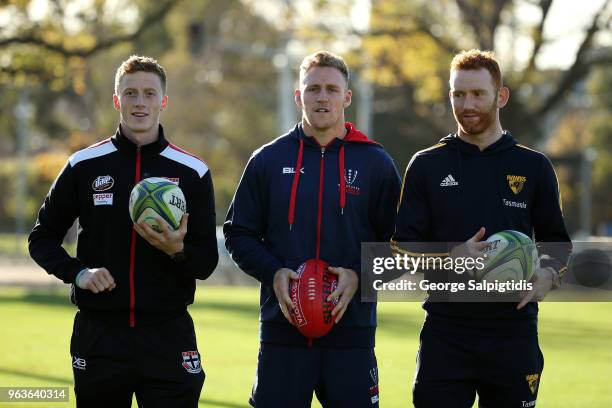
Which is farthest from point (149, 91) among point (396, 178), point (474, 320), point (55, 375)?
point (55, 375)

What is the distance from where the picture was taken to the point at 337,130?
6824 millimetres

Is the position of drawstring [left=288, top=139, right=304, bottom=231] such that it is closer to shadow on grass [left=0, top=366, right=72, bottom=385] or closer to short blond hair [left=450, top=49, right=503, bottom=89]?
short blond hair [left=450, top=49, right=503, bottom=89]

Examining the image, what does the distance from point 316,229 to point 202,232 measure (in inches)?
27.5

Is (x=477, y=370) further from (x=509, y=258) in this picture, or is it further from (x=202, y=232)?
(x=202, y=232)

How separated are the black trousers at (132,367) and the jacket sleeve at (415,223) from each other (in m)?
1.44

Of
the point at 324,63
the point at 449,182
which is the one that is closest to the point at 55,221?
the point at 324,63

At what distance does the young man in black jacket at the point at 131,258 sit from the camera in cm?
656

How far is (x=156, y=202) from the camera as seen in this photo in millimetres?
6367

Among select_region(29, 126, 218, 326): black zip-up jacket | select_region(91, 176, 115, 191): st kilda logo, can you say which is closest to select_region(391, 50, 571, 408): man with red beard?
select_region(29, 126, 218, 326): black zip-up jacket

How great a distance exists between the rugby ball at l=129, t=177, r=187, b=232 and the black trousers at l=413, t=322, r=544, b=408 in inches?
66.1

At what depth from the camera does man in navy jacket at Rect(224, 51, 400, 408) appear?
21.6 ft

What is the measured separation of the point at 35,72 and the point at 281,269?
69.4ft

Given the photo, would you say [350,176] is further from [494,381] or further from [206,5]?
[206,5]

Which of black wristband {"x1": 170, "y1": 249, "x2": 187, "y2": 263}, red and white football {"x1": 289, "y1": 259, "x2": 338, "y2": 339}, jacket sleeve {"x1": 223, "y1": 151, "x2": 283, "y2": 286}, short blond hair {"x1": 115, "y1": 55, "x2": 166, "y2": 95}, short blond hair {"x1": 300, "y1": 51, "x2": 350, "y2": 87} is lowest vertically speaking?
red and white football {"x1": 289, "y1": 259, "x2": 338, "y2": 339}
